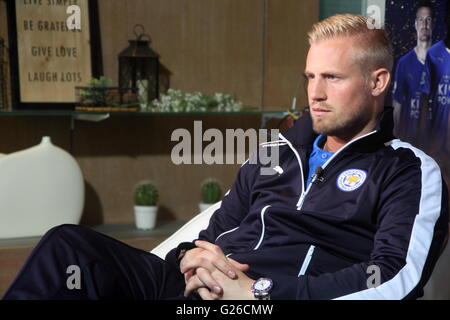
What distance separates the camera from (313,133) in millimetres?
1916

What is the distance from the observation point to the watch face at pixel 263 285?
154 centimetres

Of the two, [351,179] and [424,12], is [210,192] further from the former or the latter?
[351,179]

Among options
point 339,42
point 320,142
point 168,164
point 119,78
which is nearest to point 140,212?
point 168,164

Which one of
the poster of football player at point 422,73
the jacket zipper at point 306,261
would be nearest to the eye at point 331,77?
the jacket zipper at point 306,261

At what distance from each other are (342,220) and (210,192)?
1730 mm

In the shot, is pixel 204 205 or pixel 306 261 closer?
pixel 306 261

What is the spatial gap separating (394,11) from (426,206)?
177 cm

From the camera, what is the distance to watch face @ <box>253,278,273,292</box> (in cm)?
154

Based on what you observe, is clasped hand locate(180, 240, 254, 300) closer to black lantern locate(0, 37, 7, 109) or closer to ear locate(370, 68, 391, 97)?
ear locate(370, 68, 391, 97)

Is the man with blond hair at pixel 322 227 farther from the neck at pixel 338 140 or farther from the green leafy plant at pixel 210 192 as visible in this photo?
the green leafy plant at pixel 210 192

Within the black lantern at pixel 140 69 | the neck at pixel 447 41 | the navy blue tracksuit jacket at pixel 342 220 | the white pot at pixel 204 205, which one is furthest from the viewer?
the white pot at pixel 204 205

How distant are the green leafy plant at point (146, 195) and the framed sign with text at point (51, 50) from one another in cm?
50

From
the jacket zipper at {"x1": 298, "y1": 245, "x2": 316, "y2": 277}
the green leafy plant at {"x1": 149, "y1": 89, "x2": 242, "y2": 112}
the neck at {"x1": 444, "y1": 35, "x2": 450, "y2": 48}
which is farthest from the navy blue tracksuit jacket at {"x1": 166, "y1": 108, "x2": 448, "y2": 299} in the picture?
the neck at {"x1": 444, "y1": 35, "x2": 450, "y2": 48}

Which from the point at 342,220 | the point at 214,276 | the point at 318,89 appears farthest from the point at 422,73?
the point at 214,276
